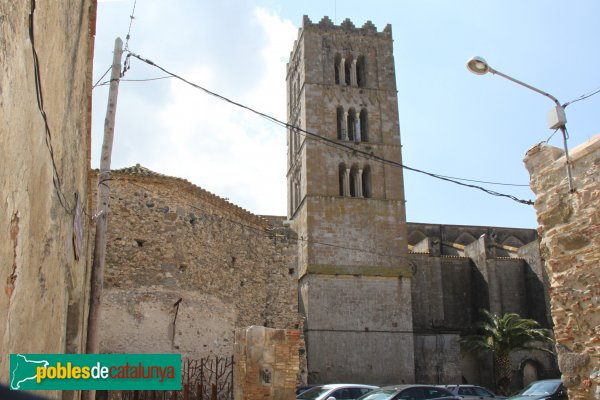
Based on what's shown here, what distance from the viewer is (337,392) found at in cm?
1484

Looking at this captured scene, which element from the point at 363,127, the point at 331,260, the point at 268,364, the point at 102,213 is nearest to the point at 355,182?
the point at 363,127

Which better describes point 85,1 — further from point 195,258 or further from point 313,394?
point 313,394

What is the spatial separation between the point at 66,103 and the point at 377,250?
28.6 meters

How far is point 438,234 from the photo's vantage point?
48.8m

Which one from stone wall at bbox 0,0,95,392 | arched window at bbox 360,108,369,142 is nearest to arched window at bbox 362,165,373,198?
arched window at bbox 360,108,369,142

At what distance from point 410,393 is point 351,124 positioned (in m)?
25.4

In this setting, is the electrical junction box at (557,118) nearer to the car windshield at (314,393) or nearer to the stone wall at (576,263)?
the stone wall at (576,263)

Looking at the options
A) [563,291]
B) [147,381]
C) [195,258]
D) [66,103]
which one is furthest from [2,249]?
[195,258]

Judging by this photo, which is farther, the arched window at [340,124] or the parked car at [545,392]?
the arched window at [340,124]

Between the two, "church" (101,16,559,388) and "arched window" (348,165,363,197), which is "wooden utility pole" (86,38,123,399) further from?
"arched window" (348,165,363,197)

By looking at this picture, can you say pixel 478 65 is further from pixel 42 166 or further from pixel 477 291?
pixel 477 291

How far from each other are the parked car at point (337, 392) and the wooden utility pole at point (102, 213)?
20.9ft

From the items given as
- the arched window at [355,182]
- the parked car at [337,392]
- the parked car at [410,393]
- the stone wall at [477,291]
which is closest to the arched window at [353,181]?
the arched window at [355,182]

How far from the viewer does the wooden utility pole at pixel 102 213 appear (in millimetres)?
9070
